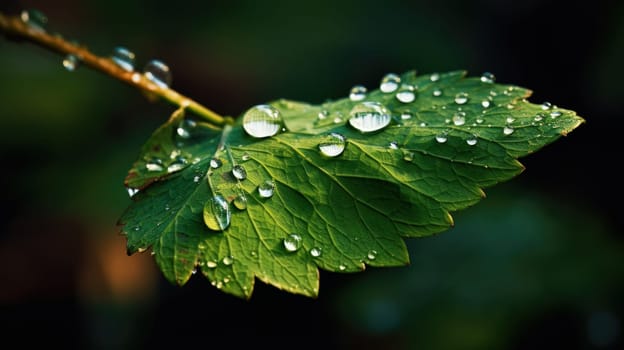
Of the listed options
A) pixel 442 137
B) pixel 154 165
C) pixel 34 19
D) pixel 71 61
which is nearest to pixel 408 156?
pixel 442 137

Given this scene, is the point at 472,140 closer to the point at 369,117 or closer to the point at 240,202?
the point at 369,117

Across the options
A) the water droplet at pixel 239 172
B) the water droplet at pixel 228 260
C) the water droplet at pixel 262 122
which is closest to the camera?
the water droplet at pixel 228 260

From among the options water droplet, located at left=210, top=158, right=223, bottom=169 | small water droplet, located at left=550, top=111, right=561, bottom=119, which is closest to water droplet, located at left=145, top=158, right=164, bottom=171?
water droplet, located at left=210, top=158, right=223, bottom=169

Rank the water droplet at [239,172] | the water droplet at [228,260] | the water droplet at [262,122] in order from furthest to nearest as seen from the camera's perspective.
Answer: the water droplet at [262,122]
the water droplet at [239,172]
the water droplet at [228,260]

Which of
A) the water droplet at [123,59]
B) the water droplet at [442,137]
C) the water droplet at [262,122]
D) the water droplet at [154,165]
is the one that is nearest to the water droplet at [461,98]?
the water droplet at [442,137]

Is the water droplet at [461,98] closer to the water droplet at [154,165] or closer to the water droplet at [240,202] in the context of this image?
the water droplet at [240,202]

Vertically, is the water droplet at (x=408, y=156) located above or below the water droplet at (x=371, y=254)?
above

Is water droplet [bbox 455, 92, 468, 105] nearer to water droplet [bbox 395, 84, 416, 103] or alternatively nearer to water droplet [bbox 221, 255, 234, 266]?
water droplet [bbox 395, 84, 416, 103]

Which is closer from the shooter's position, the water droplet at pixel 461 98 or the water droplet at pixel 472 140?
the water droplet at pixel 472 140
